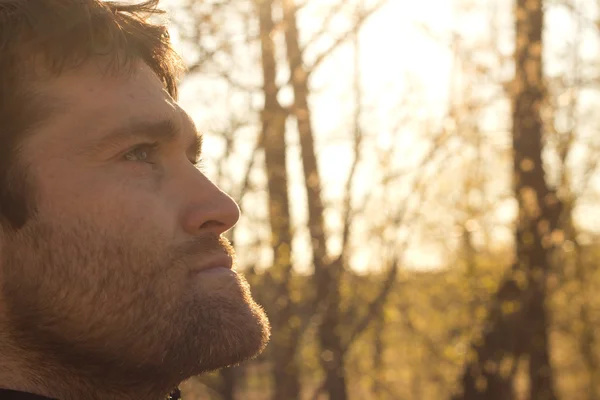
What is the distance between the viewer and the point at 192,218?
88.0 inches

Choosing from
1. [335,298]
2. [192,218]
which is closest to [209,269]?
[192,218]

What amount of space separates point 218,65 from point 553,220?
4639 millimetres

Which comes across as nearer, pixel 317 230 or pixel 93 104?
pixel 93 104

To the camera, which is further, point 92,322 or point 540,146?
point 540,146

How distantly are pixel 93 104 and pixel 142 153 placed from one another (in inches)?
7.4

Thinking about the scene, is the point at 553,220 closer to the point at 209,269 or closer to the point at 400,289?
the point at 400,289

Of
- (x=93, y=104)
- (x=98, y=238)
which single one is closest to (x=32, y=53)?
(x=93, y=104)

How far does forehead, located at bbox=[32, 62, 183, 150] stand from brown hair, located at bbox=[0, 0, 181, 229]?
31 millimetres

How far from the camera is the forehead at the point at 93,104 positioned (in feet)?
7.23

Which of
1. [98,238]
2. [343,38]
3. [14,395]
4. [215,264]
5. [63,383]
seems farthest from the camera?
[343,38]

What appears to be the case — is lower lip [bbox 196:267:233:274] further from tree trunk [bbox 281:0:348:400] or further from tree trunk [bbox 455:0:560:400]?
tree trunk [bbox 455:0:560:400]

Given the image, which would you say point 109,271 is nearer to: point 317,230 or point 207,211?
point 207,211

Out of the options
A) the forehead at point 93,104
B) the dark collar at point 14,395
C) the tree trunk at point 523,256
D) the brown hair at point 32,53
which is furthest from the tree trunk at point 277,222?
the dark collar at point 14,395

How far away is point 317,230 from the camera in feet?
26.3
